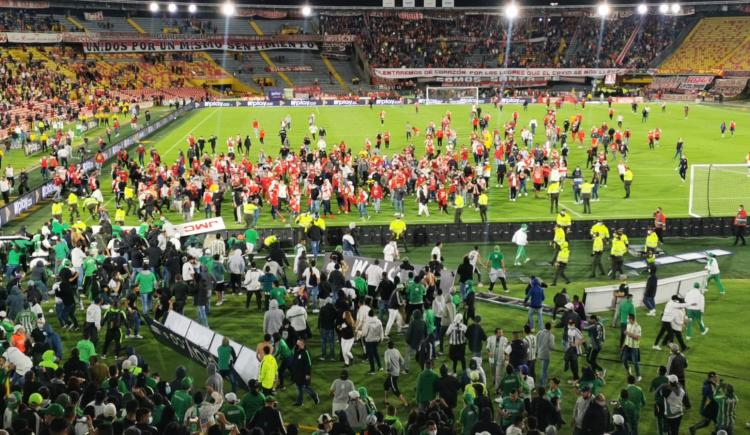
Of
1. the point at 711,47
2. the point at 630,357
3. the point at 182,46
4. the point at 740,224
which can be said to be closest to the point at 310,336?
the point at 630,357

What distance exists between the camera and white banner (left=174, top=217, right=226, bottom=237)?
76.1 feet

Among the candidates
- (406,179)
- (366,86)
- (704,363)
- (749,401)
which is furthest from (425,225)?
(366,86)

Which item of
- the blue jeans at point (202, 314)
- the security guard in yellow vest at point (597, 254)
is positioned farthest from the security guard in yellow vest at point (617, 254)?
the blue jeans at point (202, 314)

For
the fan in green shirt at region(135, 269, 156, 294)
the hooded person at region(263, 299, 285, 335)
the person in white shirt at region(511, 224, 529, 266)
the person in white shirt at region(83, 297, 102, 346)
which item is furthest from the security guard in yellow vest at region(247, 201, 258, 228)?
the hooded person at region(263, 299, 285, 335)

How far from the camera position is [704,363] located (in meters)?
16.6

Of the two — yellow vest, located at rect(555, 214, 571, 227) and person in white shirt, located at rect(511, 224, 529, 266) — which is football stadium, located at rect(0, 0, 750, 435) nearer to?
person in white shirt, located at rect(511, 224, 529, 266)

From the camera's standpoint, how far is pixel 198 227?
76.9 feet

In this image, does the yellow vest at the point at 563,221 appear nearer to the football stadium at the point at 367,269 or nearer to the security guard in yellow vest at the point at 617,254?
the football stadium at the point at 367,269

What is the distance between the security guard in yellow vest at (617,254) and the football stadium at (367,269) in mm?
86

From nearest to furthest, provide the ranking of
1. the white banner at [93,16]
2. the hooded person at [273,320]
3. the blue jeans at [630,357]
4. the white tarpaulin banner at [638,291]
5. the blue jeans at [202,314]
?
the blue jeans at [630,357] → the hooded person at [273,320] → the blue jeans at [202,314] → the white tarpaulin banner at [638,291] → the white banner at [93,16]

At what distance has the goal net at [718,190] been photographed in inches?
1251

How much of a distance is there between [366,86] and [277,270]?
233ft

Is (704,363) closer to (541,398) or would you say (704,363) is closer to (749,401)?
(749,401)

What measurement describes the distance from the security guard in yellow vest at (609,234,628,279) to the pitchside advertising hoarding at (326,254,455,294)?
589cm
